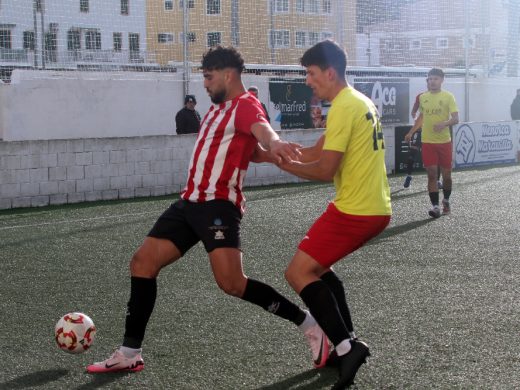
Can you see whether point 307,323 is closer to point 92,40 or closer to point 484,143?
point 92,40

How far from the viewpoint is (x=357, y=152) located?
4.80m

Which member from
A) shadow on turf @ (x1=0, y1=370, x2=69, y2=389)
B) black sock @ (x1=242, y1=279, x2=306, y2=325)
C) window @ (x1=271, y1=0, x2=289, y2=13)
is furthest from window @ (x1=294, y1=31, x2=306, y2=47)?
shadow on turf @ (x1=0, y1=370, x2=69, y2=389)

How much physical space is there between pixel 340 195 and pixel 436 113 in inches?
321

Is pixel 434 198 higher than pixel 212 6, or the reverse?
pixel 212 6

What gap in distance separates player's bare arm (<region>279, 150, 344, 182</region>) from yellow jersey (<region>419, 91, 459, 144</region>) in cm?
813

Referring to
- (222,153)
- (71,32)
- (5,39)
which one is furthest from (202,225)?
(5,39)

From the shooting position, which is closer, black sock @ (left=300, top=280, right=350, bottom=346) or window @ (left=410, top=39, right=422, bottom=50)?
black sock @ (left=300, top=280, right=350, bottom=346)

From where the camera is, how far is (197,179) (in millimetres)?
5254

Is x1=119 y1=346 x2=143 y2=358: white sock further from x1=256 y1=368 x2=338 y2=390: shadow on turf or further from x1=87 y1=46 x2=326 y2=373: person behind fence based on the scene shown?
x1=256 y1=368 x2=338 y2=390: shadow on turf

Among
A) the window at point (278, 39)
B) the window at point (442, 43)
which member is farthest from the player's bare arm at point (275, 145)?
the window at point (442, 43)

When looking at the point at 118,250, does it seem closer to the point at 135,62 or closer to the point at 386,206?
the point at 386,206

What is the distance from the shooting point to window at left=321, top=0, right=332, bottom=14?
2231 cm

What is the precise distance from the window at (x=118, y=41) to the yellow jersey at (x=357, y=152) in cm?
1437

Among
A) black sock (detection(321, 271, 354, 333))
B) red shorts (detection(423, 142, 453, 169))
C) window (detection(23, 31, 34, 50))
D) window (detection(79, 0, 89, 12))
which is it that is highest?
window (detection(79, 0, 89, 12))
